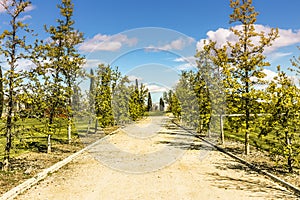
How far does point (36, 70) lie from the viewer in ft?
30.2

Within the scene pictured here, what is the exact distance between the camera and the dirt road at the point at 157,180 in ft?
23.0

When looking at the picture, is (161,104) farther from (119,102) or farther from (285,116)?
(285,116)

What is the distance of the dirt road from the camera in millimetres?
7020

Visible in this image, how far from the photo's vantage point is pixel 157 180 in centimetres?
844

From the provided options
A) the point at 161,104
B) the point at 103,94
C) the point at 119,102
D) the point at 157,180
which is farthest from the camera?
the point at 161,104

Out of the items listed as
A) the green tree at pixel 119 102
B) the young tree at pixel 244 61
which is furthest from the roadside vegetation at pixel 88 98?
the green tree at pixel 119 102

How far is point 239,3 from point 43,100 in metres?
9.85

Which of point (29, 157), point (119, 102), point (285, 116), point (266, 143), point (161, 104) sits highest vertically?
point (161, 104)

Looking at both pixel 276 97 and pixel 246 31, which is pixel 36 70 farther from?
pixel 246 31

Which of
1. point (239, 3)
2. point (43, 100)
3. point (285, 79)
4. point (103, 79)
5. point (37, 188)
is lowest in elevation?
point (37, 188)

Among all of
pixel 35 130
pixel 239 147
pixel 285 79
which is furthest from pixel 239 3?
pixel 35 130

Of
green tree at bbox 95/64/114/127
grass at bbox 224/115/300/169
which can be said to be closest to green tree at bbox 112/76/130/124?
green tree at bbox 95/64/114/127

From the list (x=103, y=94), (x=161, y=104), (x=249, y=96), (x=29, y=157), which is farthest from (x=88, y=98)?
(x=161, y=104)

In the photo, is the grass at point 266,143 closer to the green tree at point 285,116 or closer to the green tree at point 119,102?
the green tree at point 285,116
